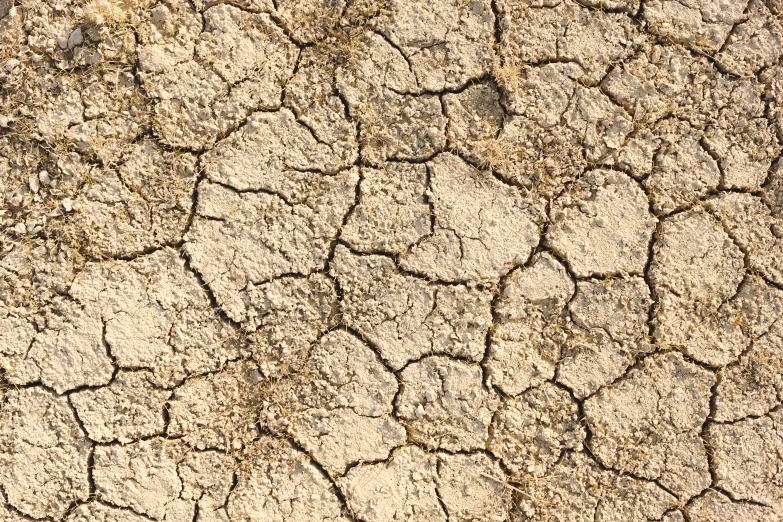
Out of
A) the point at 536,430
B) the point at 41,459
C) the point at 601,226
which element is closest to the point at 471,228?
the point at 601,226

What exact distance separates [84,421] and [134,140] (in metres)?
1.17

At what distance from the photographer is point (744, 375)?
2.78 meters

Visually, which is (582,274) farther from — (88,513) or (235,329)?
(88,513)

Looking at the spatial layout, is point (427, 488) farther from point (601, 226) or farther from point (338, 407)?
point (601, 226)

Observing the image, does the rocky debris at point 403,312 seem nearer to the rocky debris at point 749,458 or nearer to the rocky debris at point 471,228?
the rocky debris at point 471,228

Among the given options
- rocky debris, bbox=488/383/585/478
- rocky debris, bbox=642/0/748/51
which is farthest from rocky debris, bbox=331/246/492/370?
rocky debris, bbox=642/0/748/51

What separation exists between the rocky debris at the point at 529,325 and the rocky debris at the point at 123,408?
1.38 metres

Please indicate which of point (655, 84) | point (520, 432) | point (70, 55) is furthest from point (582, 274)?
point (70, 55)

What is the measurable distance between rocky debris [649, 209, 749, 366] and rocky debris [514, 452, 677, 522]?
61 centimetres

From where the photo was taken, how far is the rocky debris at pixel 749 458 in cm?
275

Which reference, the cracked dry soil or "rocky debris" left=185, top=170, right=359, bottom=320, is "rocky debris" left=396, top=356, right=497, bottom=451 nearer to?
the cracked dry soil

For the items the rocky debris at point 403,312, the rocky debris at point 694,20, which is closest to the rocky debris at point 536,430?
the rocky debris at point 403,312

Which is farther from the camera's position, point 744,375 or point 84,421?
point 744,375

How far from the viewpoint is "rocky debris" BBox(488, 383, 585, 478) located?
268cm
